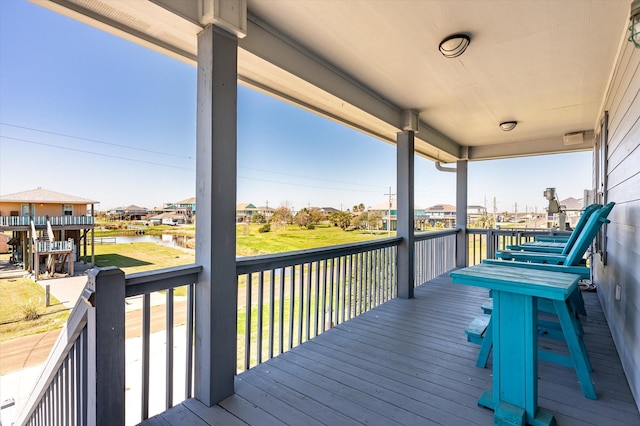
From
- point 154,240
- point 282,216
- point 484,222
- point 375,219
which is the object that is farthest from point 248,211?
point 484,222

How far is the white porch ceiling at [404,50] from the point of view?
2014 millimetres

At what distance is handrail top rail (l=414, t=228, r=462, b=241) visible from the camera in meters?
4.71

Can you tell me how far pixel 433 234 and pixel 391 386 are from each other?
3.48 meters

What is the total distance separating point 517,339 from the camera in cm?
168

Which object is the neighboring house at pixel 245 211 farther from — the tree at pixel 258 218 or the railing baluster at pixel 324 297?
the railing baluster at pixel 324 297

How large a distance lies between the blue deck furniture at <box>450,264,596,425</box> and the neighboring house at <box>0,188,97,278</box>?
83.1 inches

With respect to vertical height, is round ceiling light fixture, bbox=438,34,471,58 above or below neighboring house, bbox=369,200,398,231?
above

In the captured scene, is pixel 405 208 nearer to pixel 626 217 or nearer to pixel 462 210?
pixel 626 217

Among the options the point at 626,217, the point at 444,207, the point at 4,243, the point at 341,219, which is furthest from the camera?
the point at 444,207

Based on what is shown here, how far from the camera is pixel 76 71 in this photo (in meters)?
A: 1.72

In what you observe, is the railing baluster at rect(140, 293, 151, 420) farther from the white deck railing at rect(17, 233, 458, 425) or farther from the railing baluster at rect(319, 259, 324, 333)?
the railing baluster at rect(319, 259, 324, 333)

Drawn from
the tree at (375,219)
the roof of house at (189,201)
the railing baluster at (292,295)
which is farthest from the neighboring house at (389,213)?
the roof of house at (189,201)

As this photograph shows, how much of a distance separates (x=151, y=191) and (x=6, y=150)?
623mm

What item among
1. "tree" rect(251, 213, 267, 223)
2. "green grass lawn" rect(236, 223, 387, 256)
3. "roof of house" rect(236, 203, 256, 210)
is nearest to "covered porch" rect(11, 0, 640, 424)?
"green grass lawn" rect(236, 223, 387, 256)
